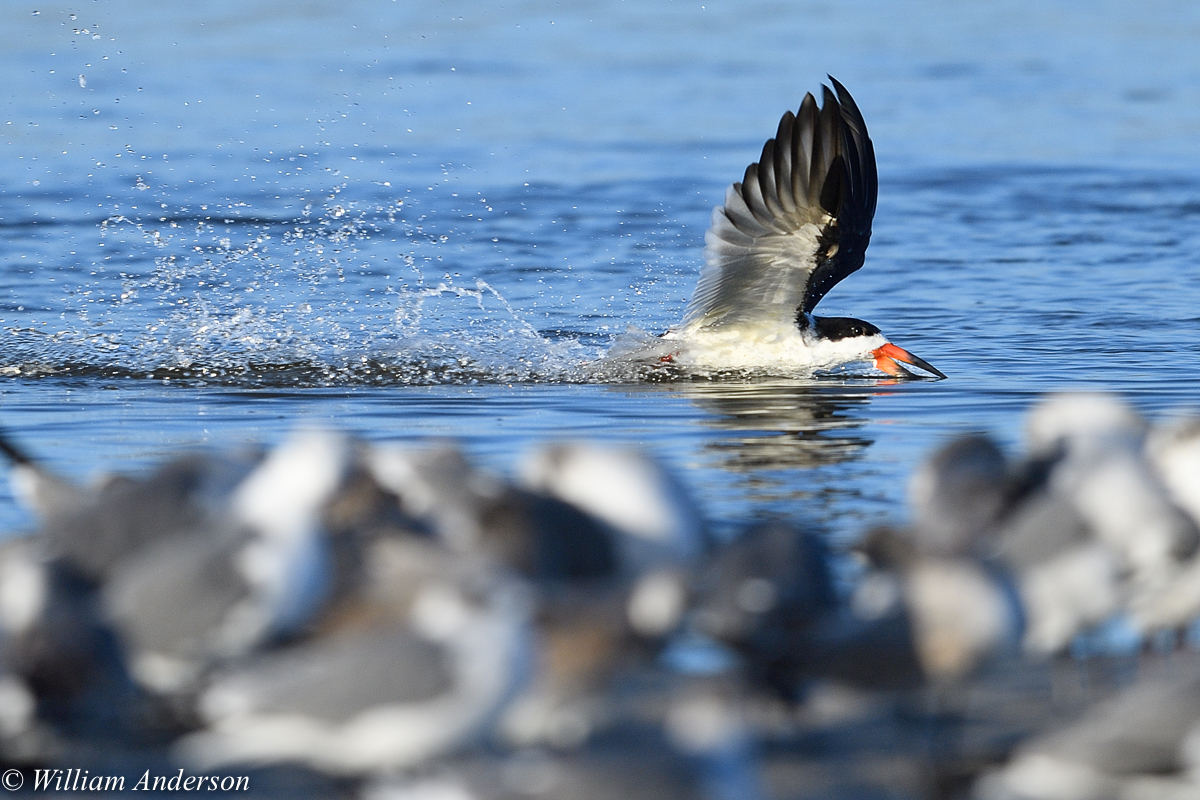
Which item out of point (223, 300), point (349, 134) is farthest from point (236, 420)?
point (349, 134)

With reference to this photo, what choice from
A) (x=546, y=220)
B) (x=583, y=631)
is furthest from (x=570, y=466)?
(x=546, y=220)

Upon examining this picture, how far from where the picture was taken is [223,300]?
38.0ft

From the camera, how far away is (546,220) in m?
14.1

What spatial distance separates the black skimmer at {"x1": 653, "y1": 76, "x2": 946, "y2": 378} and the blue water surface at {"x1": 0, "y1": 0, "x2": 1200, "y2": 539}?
0.29 meters

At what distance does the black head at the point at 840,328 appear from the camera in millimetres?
9750

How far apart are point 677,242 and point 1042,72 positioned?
8.35m

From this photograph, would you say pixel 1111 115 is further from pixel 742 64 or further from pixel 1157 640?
pixel 1157 640

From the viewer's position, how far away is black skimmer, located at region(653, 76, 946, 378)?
8875 mm

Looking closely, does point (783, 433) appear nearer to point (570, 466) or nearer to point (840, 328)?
point (840, 328)

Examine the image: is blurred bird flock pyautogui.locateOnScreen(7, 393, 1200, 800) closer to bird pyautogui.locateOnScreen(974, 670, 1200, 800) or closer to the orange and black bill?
bird pyautogui.locateOnScreen(974, 670, 1200, 800)

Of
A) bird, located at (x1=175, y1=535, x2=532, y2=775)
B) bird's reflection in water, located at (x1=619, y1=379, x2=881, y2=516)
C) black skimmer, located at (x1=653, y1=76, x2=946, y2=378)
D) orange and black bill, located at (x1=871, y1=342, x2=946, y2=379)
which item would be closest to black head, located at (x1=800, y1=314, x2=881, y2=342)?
black skimmer, located at (x1=653, y1=76, x2=946, y2=378)

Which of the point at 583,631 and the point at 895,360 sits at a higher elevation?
the point at 583,631

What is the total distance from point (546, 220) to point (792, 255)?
198 inches

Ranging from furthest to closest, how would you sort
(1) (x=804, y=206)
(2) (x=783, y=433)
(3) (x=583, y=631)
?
1. (1) (x=804, y=206)
2. (2) (x=783, y=433)
3. (3) (x=583, y=631)
